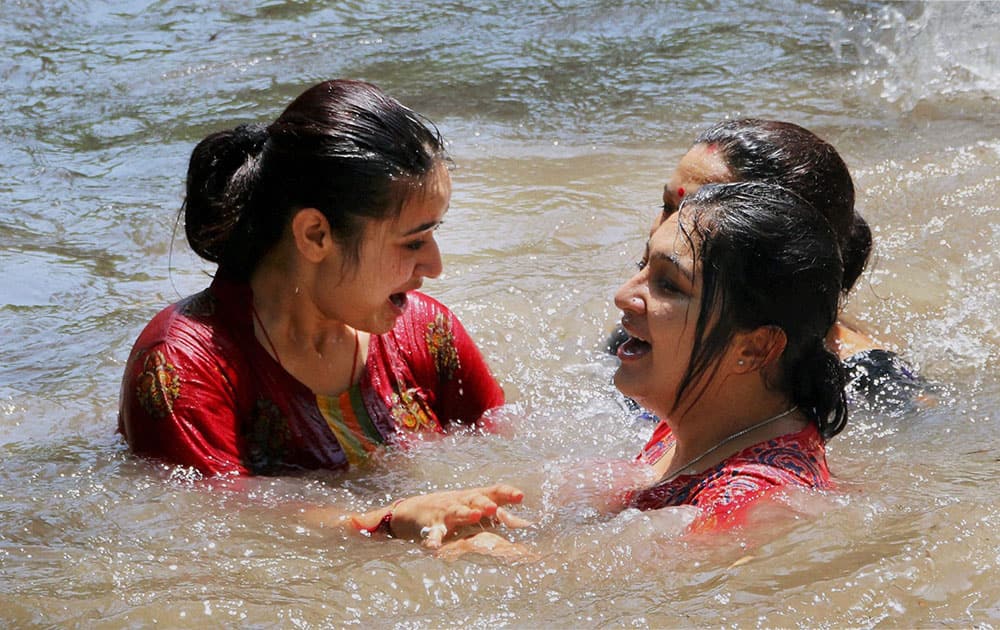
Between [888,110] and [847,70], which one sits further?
[847,70]

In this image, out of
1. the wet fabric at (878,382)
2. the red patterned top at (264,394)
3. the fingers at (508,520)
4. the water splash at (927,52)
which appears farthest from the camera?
the water splash at (927,52)

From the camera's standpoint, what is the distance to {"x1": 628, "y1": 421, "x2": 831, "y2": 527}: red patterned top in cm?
261

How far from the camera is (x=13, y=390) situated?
423cm

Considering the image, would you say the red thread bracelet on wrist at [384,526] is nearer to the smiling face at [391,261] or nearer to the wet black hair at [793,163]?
the smiling face at [391,261]

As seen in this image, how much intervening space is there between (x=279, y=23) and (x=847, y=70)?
3732mm

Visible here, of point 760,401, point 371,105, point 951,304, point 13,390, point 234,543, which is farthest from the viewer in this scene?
point 951,304

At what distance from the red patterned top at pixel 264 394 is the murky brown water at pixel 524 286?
10 cm

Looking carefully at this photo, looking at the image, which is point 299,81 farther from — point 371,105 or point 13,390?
point 371,105

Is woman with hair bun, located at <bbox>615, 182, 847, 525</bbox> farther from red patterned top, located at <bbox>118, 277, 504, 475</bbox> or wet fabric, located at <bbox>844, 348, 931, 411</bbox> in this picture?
wet fabric, located at <bbox>844, 348, 931, 411</bbox>

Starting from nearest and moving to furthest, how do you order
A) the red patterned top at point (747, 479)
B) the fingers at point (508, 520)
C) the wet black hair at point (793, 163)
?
1. the red patterned top at point (747, 479)
2. the fingers at point (508, 520)
3. the wet black hair at point (793, 163)

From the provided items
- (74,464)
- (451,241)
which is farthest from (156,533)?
(451,241)

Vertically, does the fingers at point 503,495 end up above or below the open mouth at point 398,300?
below

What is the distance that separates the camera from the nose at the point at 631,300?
2777 millimetres

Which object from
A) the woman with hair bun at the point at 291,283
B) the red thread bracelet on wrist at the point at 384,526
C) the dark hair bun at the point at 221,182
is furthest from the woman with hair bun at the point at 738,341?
the dark hair bun at the point at 221,182
